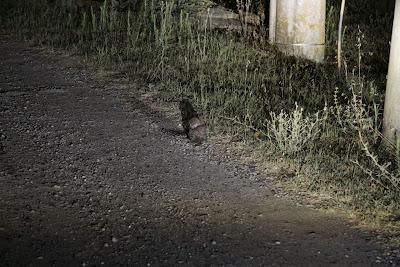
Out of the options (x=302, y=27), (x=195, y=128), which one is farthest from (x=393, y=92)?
(x=302, y=27)

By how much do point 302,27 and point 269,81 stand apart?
1665 millimetres

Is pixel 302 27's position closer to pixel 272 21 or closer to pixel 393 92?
pixel 272 21

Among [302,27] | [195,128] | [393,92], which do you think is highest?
[302,27]

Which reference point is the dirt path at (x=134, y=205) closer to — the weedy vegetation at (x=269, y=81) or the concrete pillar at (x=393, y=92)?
the weedy vegetation at (x=269, y=81)

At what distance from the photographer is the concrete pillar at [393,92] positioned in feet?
16.1

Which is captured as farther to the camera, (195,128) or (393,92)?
(195,128)

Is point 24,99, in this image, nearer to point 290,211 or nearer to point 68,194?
point 68,194

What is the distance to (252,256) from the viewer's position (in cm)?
370

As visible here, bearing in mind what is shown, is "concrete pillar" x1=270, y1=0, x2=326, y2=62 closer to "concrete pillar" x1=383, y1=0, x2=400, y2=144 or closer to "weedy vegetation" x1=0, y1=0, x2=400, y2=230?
"weedy vegetation" x1=0, y1=0, x2=400, y2=230

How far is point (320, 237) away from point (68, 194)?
1834 mm

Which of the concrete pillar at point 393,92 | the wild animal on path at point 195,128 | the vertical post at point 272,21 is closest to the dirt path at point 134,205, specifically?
the wild animal on path at point 195,128

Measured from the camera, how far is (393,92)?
507cm

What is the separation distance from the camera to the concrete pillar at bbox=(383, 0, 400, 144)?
4918 millimetres

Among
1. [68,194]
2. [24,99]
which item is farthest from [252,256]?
[24,99]
